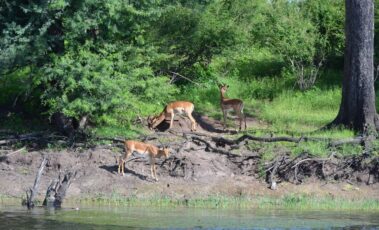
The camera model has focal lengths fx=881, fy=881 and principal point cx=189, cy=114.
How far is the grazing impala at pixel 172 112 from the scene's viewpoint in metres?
24.8

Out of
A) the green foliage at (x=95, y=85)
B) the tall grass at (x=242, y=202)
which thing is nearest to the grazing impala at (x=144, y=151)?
the tall grass at (x=242, y=202)

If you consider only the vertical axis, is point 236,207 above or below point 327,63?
below

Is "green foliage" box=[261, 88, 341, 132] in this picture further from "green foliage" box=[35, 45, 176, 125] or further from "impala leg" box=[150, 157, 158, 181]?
"impala leg" box=[150, 157, 158, 181]

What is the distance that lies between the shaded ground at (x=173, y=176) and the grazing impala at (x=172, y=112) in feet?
7.86

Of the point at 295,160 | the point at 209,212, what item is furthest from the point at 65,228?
the point at 295,160

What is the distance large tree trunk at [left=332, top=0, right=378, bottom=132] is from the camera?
78.8ft

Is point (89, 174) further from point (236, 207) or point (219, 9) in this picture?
point (219, 9)

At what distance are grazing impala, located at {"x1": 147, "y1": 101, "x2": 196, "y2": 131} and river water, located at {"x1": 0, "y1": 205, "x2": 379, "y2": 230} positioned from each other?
6.50 metres

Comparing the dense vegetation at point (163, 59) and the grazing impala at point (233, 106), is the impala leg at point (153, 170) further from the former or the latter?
the grazing impala at point (233, 106)

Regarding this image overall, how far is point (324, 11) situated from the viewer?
31375mm

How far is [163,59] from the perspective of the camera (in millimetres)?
26250

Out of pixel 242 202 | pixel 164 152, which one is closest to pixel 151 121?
pixel 164 152

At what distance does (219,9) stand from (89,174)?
10.0 m

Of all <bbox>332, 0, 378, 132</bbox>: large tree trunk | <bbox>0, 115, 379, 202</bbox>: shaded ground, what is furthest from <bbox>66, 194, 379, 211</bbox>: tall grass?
<bbox>332, 0, 378, 132</bbox>: large tree trunk
